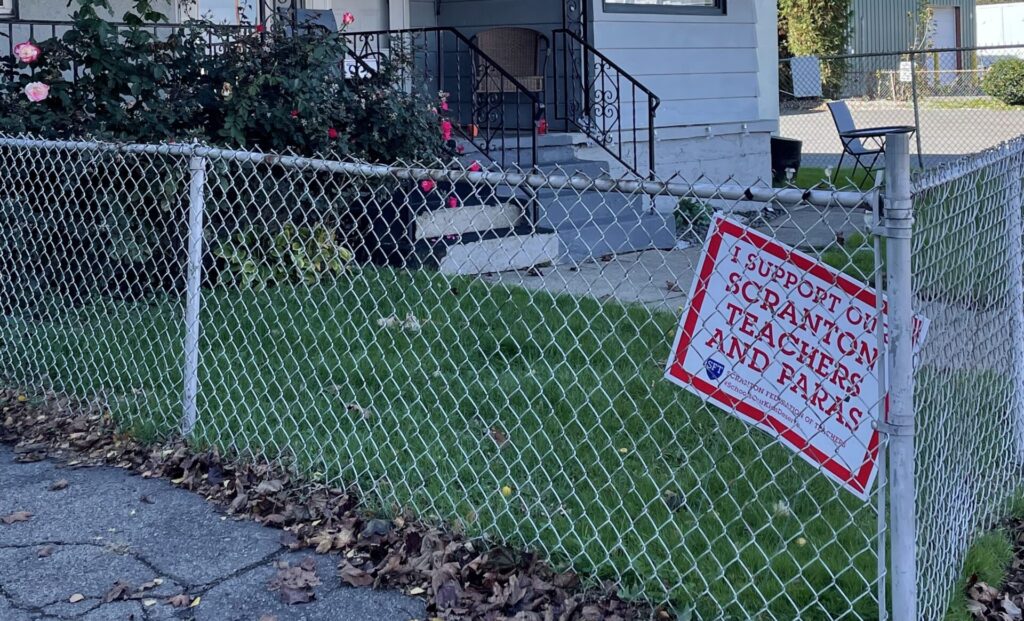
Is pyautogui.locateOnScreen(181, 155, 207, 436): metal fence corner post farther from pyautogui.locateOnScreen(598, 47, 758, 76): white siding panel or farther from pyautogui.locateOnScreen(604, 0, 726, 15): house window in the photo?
pyautogui.locateOnScreen(598, 47, 758, 76): white siding panel

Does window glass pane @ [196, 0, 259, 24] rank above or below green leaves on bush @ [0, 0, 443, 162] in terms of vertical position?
above

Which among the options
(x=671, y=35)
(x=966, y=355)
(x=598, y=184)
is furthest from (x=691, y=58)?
(x=598, y=184)

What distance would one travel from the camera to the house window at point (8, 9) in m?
8.55

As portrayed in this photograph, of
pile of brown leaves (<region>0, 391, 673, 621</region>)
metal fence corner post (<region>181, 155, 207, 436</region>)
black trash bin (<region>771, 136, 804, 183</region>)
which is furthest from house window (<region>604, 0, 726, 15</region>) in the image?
pile of brown leaves (<region>0, 391, 673, 621</region>)

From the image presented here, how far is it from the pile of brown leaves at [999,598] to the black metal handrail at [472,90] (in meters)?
5.91

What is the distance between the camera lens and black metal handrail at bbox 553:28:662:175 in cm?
1019

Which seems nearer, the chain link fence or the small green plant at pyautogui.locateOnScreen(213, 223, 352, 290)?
the chain link fence

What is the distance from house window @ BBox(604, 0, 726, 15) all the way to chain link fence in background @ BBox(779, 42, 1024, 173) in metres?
4.38

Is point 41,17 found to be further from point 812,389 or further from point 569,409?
point 812,389

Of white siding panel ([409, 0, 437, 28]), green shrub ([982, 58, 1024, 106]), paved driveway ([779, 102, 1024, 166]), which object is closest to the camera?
white siding panel ([409, 0, 437, 28])

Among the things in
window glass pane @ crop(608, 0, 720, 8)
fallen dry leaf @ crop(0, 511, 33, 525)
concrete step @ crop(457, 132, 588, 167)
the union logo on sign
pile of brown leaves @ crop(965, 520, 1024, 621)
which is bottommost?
pile of brown leaves @ crop(965, 520, 1024, 621)

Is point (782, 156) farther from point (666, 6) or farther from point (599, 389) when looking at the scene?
point (599, 389)

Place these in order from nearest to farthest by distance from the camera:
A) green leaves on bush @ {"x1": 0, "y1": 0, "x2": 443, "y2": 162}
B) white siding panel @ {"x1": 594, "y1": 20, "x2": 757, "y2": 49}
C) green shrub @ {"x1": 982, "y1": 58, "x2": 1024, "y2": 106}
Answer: green leaves on bush @ {"x1": 0, "y1": 0, "x2": 443, "y2": 162} → white siding panel @ {"x1": 594, "y1": 20, "x2": 757, "y2": 49} → green shrub @ {"x1": 982, "y1": 58, "x2": 1024, "y2": 106}

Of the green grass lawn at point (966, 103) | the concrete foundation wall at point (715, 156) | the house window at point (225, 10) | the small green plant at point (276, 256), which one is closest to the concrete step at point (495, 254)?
the small green plant at point (276, 256)
